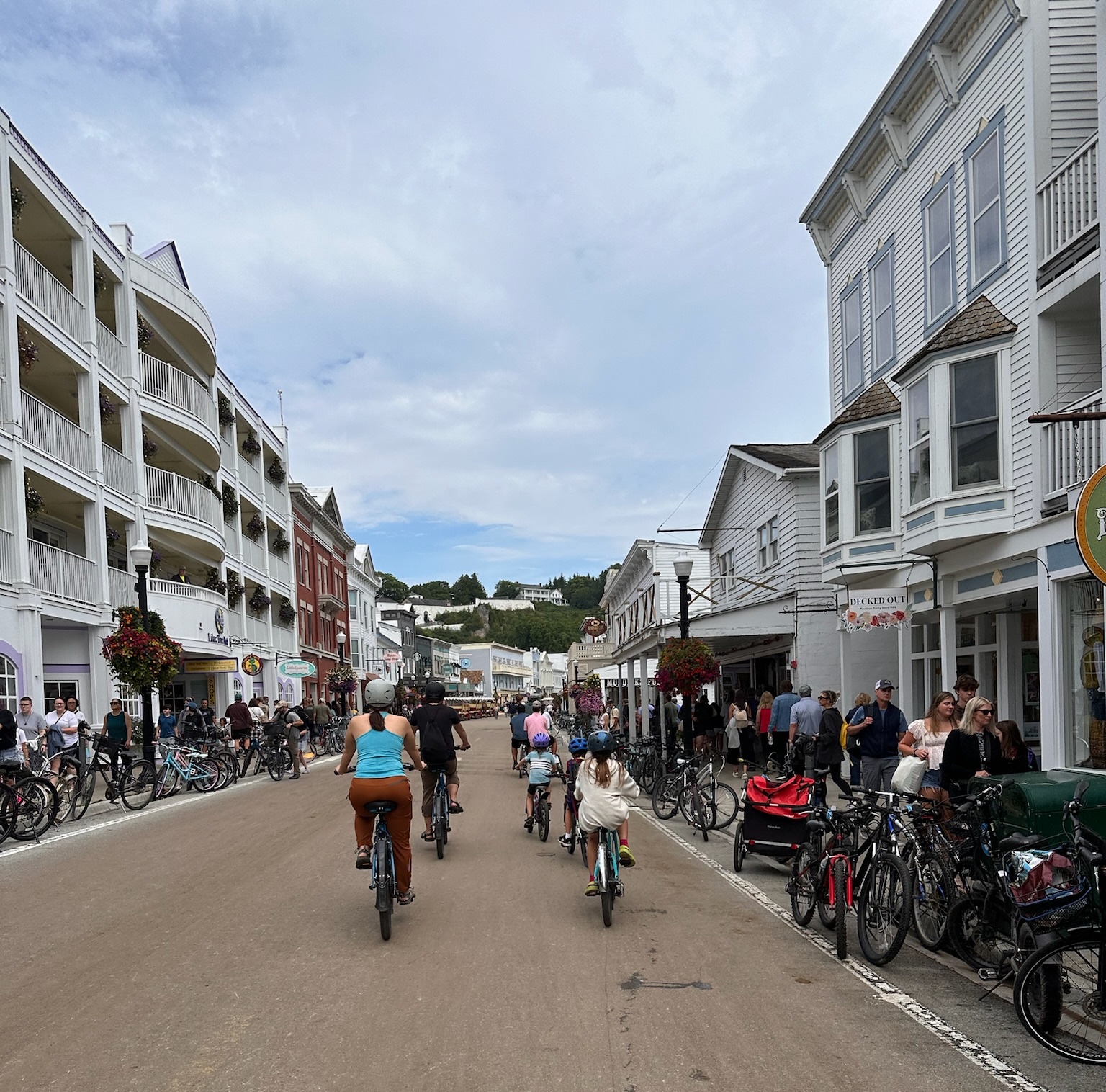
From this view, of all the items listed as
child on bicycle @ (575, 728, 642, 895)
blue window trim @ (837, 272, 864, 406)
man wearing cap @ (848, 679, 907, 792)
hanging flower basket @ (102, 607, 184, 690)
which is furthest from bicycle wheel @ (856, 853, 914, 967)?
hanging flower basket @ (102, 607, 184, 690)

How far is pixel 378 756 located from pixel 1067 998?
15.3 ft

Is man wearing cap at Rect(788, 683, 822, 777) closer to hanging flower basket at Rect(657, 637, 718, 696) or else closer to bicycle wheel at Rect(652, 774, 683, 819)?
bicycle wheel at Rect(652, 774, 683, 819)

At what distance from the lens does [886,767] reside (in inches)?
520

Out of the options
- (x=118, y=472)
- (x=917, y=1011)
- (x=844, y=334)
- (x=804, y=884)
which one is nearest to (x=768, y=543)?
(x=844, y=334)

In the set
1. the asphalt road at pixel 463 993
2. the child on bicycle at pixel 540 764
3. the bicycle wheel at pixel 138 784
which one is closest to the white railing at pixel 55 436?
the bicycle wheel at pixel 138 784

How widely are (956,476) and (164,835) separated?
11726 mm

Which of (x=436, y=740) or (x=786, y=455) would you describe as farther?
(x=786, y=455)

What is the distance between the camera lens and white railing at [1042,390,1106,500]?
13.0 meters

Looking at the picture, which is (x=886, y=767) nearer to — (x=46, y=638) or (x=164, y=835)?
(x=164, y=835)

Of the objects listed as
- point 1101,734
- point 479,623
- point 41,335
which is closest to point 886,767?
point 1101,734

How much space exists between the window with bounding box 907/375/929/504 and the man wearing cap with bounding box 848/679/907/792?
4.34 m

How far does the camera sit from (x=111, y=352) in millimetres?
28234

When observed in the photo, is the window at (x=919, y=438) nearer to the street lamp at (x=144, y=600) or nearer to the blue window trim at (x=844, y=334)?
the blue window trim at (x=844, y=334)

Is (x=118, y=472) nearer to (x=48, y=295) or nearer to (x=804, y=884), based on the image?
(x=48, y=295)
